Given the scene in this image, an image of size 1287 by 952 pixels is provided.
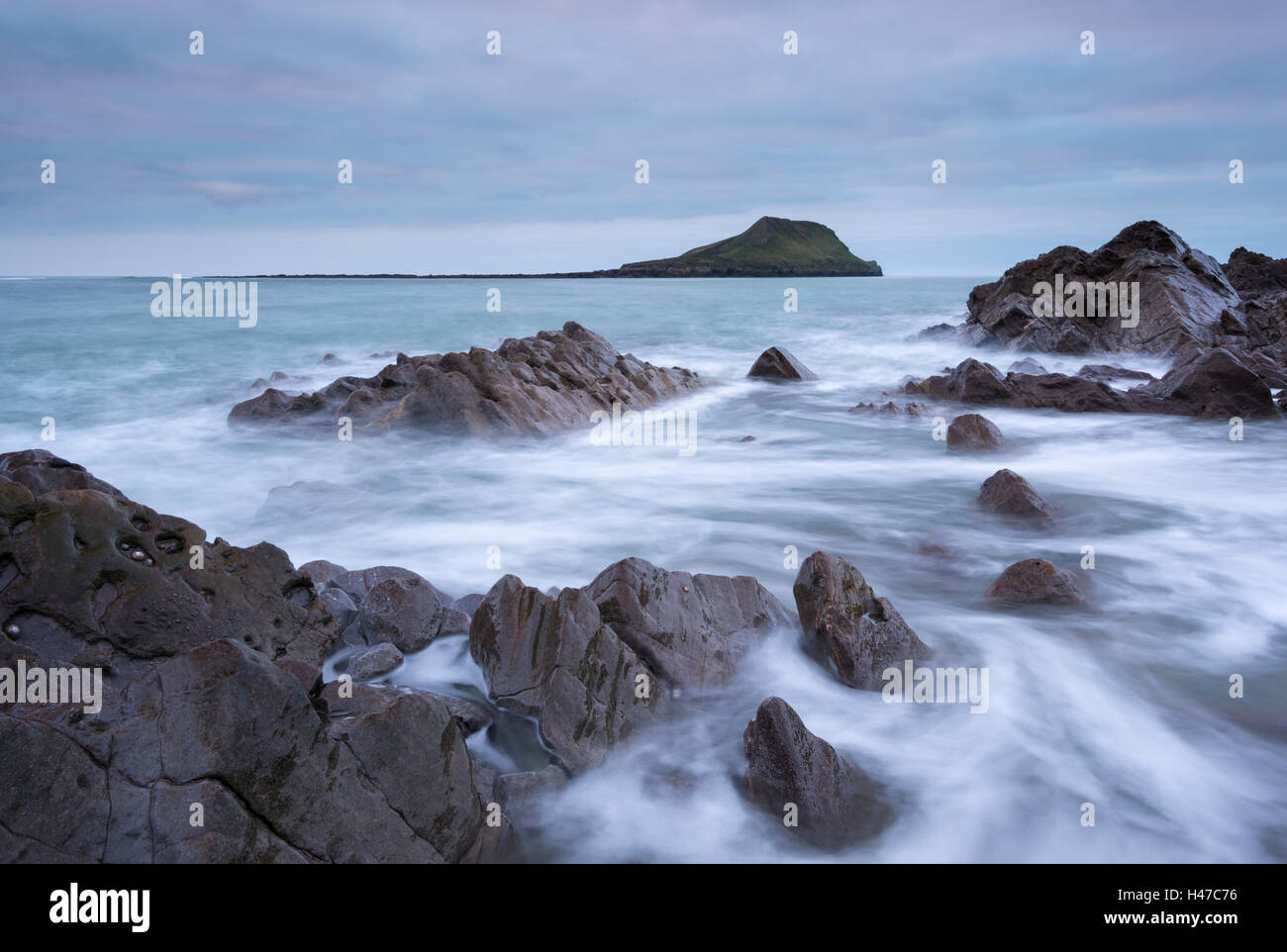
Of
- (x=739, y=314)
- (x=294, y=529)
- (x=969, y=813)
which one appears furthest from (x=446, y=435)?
(x=739, y=314)

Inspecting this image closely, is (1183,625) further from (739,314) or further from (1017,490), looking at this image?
(739,314)

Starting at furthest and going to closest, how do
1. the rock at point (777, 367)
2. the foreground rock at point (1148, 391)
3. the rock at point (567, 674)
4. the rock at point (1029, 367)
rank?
the rock at point (777, 367)
the rock at point (1029, 367)
the foreground rock at point (1148, 391)
the rock at point (567, 674)

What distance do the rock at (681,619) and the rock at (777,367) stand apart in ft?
56.7

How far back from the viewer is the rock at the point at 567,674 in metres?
5.05

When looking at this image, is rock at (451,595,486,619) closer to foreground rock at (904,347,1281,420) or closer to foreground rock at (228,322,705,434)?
foreground rock at (228,322,705,434)

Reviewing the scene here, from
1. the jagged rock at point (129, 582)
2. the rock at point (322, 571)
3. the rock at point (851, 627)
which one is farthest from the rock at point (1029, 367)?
the jagged rock at point (129, 582)

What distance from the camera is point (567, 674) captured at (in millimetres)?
5117

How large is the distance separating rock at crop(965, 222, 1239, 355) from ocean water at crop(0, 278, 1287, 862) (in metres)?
8.27

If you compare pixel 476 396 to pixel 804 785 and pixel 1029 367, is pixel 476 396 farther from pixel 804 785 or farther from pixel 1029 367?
pixel 1029 367

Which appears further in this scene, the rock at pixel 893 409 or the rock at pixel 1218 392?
the rock at pixel 893 409

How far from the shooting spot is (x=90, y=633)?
469cm

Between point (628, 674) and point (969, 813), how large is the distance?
7.44 ft

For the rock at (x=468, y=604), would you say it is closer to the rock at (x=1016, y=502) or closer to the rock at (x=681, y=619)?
the rock at (x=681, y=619)

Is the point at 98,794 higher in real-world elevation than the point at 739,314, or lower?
lower
